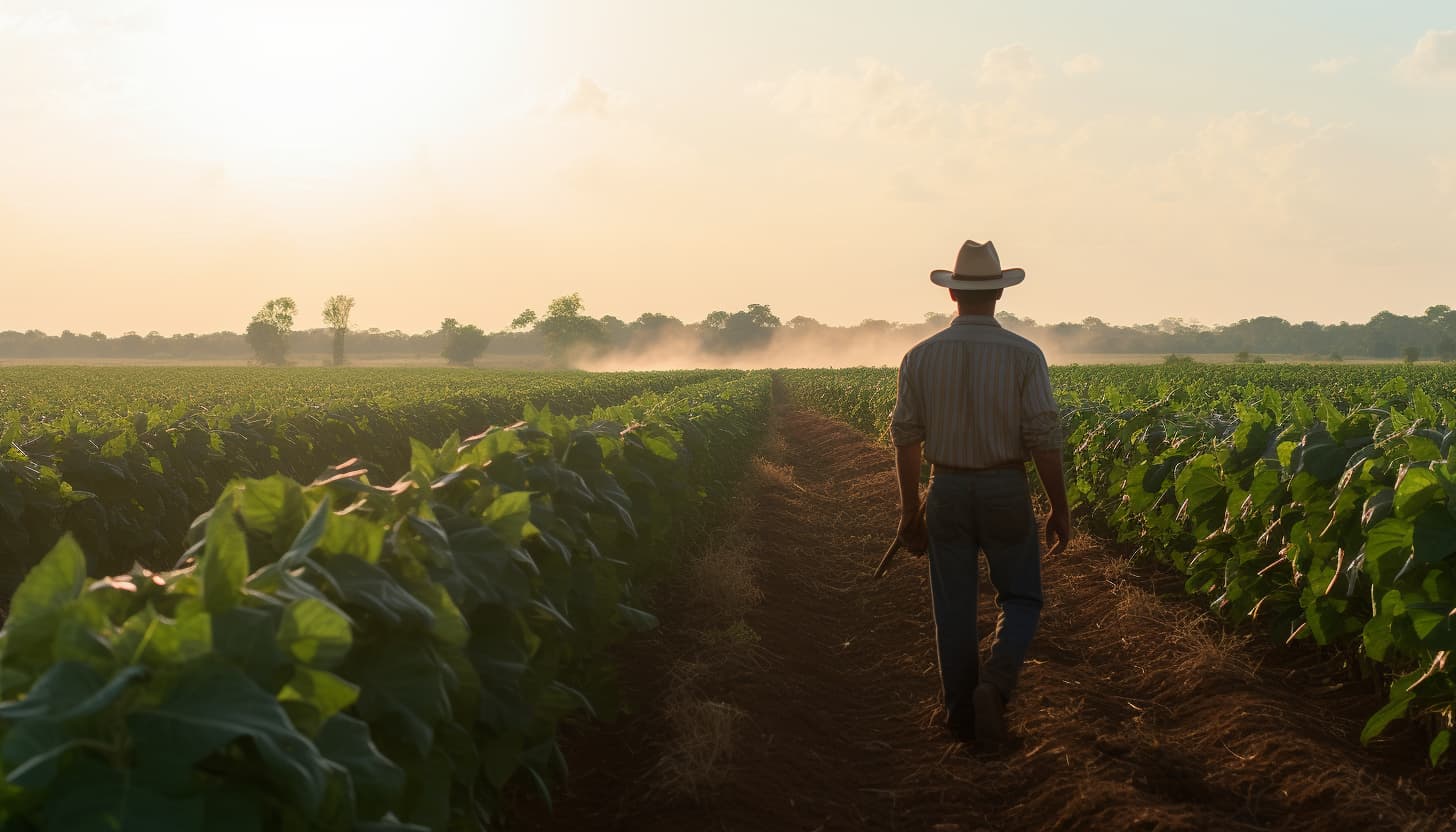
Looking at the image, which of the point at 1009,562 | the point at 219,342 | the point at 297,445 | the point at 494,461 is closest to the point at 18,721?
the point at 494,461

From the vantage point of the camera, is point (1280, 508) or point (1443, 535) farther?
point (1280, 508)

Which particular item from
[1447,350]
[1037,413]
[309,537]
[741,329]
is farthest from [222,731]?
[741,329]

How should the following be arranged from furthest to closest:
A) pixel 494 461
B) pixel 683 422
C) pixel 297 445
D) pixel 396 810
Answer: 1. pixel 297 445
2. pixel 683 422
3. pixel 494 461
4. pixel 396 810

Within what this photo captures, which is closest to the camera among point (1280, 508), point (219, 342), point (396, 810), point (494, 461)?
point (396, 810)

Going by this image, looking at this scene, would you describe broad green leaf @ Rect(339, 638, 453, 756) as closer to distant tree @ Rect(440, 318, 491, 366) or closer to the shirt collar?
the shirt collar

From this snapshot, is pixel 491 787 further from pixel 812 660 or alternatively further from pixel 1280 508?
pixel 1280 508

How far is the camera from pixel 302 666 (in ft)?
5.77

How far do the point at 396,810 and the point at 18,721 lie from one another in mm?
935

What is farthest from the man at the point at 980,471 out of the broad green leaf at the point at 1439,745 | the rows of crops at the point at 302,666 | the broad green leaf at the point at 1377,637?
the rows of crops at the point at 302,666

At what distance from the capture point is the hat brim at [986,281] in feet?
16.9

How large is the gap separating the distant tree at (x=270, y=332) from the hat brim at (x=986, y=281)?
149237 millimetres

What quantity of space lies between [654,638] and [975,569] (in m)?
2.31

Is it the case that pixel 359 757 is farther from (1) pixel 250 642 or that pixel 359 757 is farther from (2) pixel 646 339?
(2) pixel 646 339

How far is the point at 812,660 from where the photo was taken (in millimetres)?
6789
